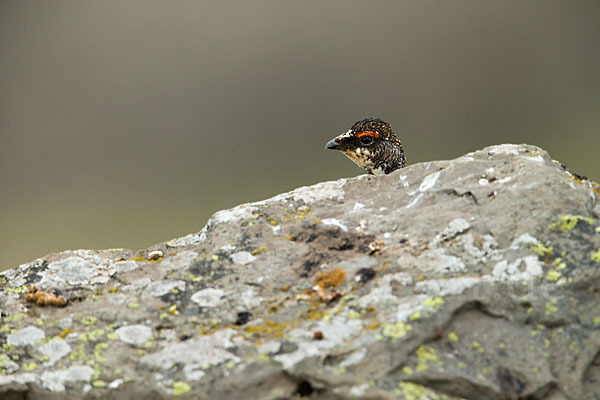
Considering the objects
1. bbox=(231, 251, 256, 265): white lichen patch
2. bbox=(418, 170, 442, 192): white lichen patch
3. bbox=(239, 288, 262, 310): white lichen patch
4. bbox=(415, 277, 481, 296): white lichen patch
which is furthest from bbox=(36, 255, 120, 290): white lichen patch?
bbox=(418, 170, 442, 192): white lichen patch

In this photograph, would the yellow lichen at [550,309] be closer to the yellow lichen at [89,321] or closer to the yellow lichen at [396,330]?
the yellow lichen at [396,330]

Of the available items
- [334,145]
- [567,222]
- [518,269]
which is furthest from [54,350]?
[334,145]

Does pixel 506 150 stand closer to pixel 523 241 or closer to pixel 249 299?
pixel 523 241

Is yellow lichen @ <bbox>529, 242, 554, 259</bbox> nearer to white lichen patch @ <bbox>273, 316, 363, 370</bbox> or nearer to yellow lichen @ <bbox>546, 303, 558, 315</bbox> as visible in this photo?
yellow lichen @ <bbox>546, 303, 558, 315</bbox>

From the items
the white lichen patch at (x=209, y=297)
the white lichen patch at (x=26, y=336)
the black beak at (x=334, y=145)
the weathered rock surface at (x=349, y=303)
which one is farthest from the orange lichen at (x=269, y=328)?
the black beak at (x=334, y=145)

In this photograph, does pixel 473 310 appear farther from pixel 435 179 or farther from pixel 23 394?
pixel 23 394
